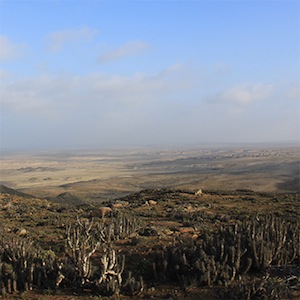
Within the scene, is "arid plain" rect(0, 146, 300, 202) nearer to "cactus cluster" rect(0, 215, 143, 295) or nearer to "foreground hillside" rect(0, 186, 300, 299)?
"foreground hillside" rect(0, 186, 300, 299)

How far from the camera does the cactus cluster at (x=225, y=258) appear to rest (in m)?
7.08

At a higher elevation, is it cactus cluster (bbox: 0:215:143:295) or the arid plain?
cactus cluster (bbox: 0:215:143:295)

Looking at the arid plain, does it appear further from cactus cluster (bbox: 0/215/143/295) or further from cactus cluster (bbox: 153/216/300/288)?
cactus cluster (bbox: 153/216/300/288)

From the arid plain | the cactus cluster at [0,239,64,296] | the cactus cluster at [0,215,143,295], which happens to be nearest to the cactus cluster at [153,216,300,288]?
the cactus cluster at [0,215,143,295]

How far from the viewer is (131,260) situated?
29.0 feet

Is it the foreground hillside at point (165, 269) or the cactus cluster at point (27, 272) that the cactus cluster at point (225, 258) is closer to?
the foreground hillside at point (165, 269)

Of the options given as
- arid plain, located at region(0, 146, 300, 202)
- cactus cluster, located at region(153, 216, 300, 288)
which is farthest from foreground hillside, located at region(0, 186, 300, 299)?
arid plain, located at region(0, 146, 300, 202)

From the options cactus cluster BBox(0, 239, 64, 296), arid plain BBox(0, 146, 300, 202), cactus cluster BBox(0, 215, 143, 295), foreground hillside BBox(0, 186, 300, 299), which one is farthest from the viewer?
arid plain BBox(0, 146, 300, 202)

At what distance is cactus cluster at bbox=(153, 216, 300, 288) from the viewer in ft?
23.2

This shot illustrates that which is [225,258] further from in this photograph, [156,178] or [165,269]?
[156,178]

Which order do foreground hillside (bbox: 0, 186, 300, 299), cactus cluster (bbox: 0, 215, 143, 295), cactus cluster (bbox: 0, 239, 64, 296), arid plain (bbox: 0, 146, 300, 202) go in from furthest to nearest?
arid plain (bbox: 0, 146, 300, 202) < cactus cluster (bbox: 0, 239, 64, 296) < cactus cluster (bbox: 0, 215, 143, 295) < foreground hillside (bbox: 0, 186, 300, 299)

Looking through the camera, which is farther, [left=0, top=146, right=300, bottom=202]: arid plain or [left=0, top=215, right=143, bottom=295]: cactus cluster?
[left=0, top=146, right=300, bottom=202]: arid plain

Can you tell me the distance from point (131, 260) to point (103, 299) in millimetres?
2463

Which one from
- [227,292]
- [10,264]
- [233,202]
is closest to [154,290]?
[227,292]
